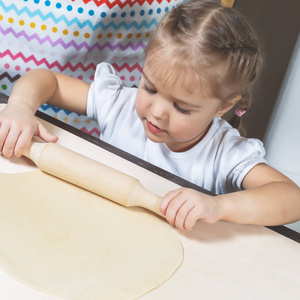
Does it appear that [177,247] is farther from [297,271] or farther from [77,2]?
[77,2]

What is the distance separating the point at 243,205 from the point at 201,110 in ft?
0.61

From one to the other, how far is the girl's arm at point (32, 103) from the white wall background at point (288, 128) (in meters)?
0.47

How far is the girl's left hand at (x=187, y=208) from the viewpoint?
621mm

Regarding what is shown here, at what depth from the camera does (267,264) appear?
1.97 ft

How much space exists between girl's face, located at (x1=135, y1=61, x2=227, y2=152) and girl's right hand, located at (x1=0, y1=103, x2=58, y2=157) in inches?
6.5

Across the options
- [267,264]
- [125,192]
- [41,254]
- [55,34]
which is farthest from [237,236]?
[55,34]

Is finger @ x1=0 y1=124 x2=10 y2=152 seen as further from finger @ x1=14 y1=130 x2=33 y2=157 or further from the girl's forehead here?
the girl's forehead

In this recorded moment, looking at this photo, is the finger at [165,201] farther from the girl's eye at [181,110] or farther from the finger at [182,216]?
the girl's eye at [181,110]

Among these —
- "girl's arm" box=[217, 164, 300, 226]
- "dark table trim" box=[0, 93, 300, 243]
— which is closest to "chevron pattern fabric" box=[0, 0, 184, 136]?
"dark table trim" box=[0, 93, 300, 243]

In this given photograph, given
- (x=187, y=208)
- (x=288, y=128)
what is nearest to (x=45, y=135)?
(x=187, y=208)

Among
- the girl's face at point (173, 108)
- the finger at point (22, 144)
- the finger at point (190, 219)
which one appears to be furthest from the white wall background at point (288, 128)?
the finger at point (22, 144)

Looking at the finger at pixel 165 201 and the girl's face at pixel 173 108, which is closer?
the finger at pixel 165 201

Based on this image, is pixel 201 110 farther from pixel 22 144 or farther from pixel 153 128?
pixel 22 144

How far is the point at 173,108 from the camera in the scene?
756mm
